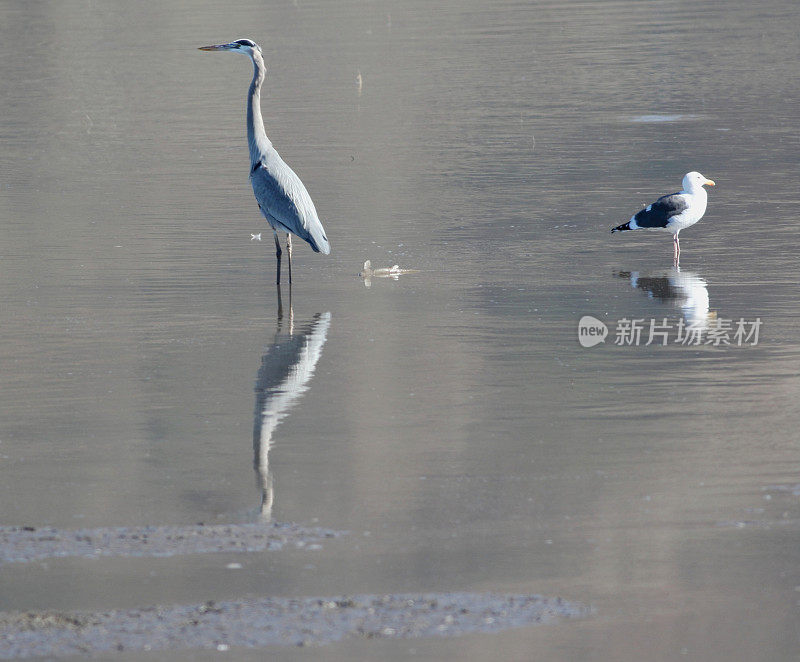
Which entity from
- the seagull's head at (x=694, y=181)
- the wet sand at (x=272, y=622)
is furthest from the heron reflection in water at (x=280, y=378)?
the seagull's head at (x=694, y=181)

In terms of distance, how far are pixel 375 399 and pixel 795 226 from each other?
301 inches

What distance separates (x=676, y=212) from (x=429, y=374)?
5.08 meters

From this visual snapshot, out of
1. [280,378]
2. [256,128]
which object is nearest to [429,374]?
[280,378]

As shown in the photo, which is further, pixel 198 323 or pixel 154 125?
pixel 154 125

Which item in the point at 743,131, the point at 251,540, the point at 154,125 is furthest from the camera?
the point at 154,125

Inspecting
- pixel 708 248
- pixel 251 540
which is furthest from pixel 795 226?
pixel 251 540

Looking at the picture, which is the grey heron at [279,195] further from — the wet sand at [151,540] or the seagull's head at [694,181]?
the wet sand at [151,540]

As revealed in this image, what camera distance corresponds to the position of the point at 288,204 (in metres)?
13.1

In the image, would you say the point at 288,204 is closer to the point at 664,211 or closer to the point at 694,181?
the point at 664,211

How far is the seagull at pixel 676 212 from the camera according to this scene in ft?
46.4

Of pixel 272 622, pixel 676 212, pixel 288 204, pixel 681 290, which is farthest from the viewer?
pixel 676 212

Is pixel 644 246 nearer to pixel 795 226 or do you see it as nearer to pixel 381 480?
pixel 795 226

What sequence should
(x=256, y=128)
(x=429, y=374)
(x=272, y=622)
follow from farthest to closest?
(x=256, y=128) < (x=429, y=374) < (x=272, y=622)

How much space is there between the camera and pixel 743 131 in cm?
2341
